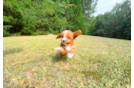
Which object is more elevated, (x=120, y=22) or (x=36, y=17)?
(x=120, y=22)

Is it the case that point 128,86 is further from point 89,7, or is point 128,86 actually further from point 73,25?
point 89,7

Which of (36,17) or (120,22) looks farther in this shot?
(120,22)

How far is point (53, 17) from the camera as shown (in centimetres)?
1105

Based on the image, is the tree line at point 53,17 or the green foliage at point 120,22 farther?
the green foliage at point 120,22

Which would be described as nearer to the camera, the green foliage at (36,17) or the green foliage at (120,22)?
the green foliage at (36,17)

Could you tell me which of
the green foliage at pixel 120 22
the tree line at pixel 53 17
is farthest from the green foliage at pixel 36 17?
the green foliage at pixel 120 22

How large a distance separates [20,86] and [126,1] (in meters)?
18.5

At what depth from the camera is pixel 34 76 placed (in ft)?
2.63

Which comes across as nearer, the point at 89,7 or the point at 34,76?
the point at 34,76

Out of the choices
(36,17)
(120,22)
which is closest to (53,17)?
(36,17)

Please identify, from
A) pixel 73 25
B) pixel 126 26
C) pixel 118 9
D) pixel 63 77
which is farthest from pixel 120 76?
pixel 118 9

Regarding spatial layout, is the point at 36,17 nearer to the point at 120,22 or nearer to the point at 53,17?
the point at 53,17

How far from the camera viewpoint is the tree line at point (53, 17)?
6738 mm

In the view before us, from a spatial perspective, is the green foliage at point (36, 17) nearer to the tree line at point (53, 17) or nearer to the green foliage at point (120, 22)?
the tree line at point (53, 17)
